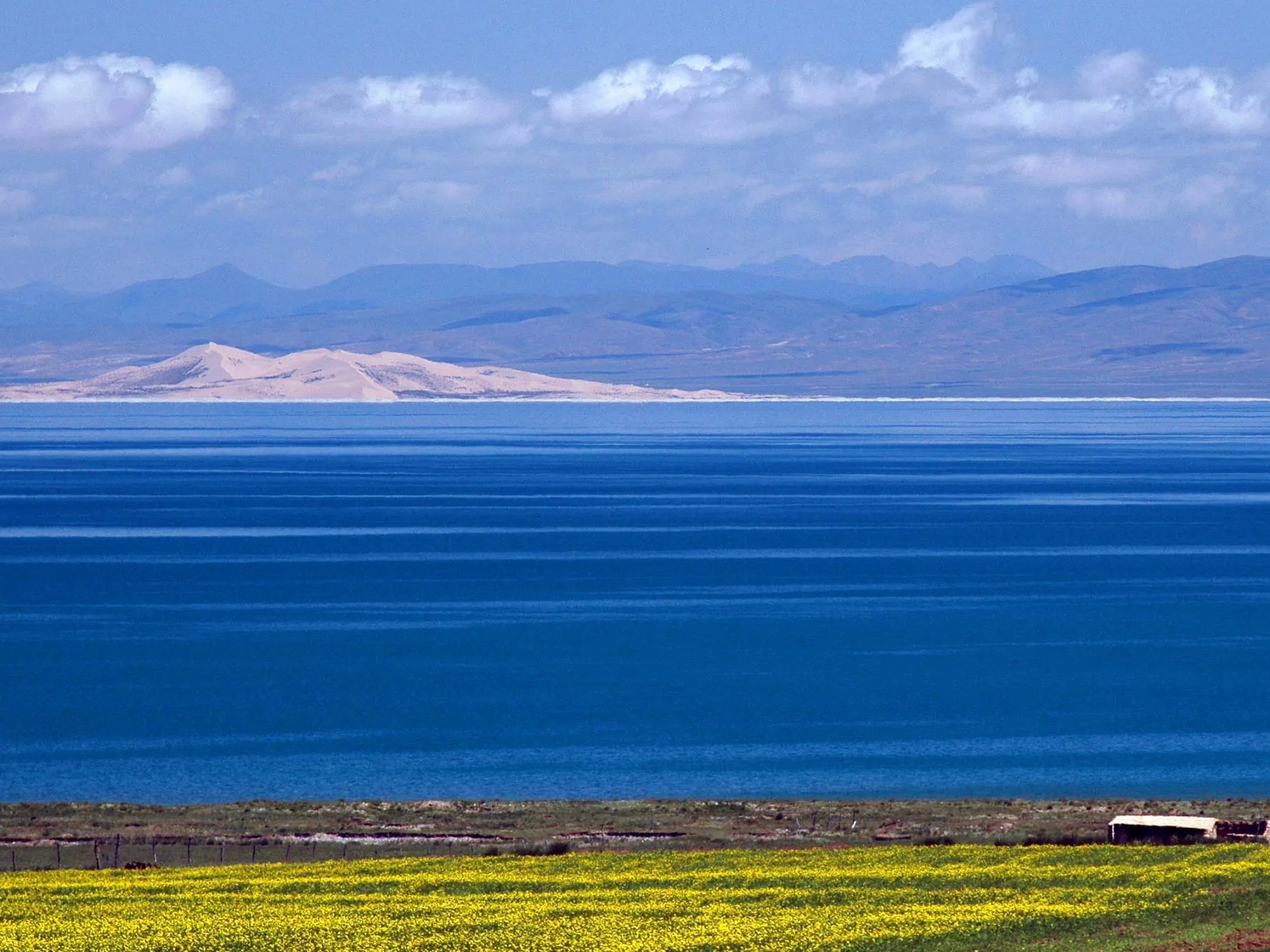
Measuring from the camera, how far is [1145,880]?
2497 cm

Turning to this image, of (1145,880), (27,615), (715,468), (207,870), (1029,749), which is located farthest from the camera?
(715,468)

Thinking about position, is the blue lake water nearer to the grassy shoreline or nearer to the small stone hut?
the grassy shoreline

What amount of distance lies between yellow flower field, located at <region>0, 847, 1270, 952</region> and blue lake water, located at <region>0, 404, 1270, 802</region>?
9846 mm

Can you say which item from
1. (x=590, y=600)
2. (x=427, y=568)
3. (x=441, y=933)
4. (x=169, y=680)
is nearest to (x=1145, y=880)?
(x=441, y=933)

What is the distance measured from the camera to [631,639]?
57375mm

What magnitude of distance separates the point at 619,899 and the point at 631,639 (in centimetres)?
3279

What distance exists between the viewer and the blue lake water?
3994 centimetres

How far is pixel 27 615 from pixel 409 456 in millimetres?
83688

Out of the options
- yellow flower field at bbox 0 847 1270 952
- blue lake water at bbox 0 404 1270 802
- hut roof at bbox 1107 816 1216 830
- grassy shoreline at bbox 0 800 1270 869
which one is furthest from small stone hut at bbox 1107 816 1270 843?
blue lake water at bbox 0 404 1270 802

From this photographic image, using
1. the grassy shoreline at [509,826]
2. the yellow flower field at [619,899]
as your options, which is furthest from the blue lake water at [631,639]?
the yellow flower field at [619,899]

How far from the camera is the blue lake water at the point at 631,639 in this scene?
39.9 m

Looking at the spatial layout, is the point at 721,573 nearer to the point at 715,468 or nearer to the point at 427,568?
the point at 427,568

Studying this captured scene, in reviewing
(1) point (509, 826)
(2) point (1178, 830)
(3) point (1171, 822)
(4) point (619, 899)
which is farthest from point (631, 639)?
(4) point (619, 899)

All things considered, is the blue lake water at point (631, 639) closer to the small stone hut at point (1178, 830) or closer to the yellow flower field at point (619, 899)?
the small stone hut at point (1178, 830)
